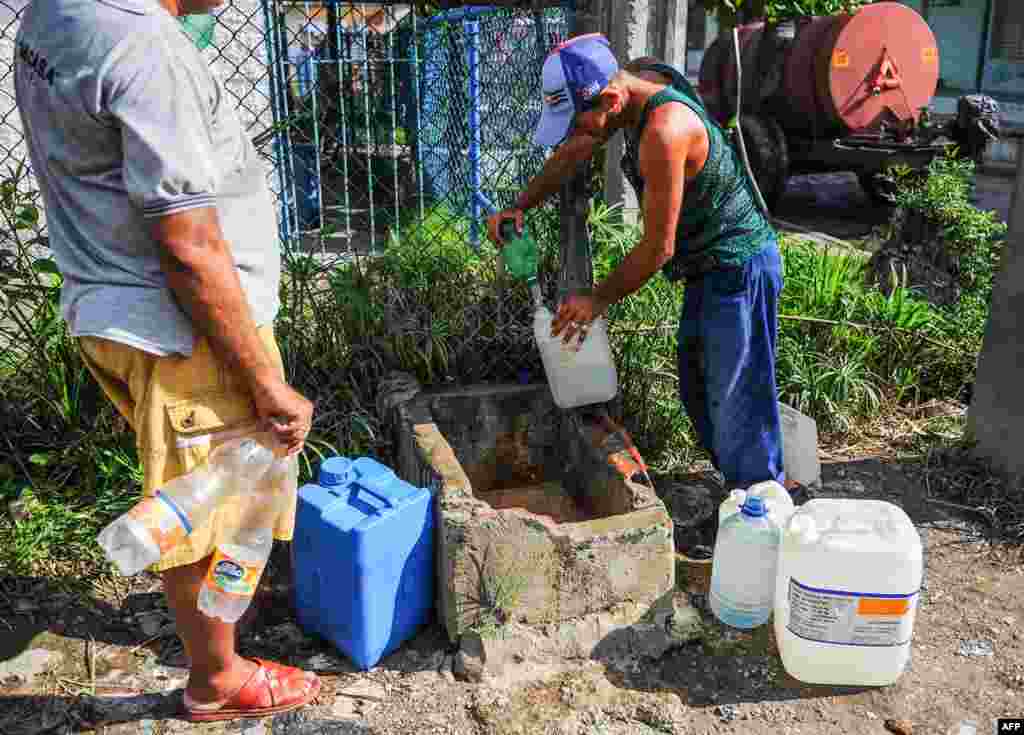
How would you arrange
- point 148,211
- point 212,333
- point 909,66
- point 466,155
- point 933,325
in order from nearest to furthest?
point 148,211, point 212,333, point 933,325, point 466,155, point 909,66

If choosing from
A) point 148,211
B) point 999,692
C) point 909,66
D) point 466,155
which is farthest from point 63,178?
point 909,66

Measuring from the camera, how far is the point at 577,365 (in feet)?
10.9

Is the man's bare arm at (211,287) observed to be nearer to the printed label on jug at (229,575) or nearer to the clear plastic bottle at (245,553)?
the clear plastic bottle at (245,553)

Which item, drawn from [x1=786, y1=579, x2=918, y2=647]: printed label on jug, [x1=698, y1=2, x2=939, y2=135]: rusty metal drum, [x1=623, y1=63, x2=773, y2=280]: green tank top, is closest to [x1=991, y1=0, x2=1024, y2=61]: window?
[x1=698, y1=2, x2=939, y2=135]: rusty metal drum

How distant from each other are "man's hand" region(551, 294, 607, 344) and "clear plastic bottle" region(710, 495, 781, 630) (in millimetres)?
755

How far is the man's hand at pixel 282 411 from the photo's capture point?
2107mm

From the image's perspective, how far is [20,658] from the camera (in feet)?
9.20

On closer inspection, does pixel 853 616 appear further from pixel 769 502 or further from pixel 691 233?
pixel 691 233

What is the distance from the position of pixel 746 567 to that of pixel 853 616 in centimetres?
37

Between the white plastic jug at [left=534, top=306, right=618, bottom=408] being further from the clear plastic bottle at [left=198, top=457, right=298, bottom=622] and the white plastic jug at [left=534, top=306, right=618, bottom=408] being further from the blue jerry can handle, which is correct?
the clear plastic bottle at [left=198, top=457, right=298, bottom=622]

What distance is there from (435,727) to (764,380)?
1619 mm

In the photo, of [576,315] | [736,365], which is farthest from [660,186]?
[736,365]

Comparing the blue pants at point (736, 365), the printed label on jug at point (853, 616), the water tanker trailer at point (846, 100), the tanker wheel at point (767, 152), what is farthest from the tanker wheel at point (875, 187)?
the printed label on jug at point (853, 616)

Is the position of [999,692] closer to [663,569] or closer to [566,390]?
[663,569]
